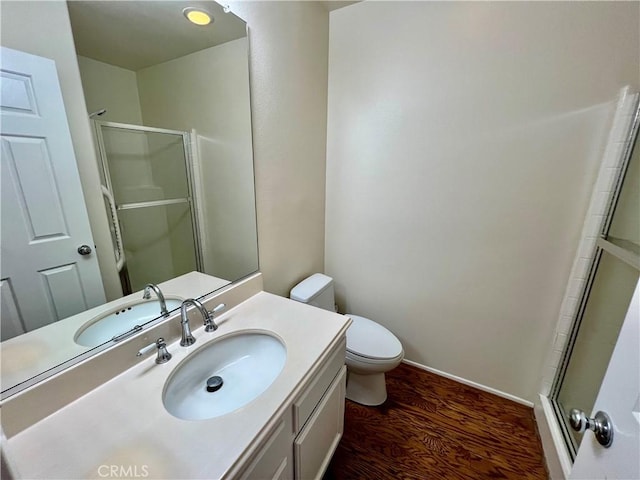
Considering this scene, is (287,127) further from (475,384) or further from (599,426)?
(475,384)

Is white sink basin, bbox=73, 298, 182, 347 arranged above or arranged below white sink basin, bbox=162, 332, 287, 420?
above

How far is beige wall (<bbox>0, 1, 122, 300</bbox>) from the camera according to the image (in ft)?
2.10

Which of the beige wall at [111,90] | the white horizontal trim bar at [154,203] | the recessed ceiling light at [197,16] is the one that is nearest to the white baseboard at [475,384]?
the white horizontal trim bar at [154,203]

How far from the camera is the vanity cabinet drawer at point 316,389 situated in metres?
0.88

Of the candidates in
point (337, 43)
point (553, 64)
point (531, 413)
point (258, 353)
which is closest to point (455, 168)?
point (553, 64)

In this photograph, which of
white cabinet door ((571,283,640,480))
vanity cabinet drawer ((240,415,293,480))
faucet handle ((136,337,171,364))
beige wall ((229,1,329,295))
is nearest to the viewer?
white cabinet door ((571,283,640,480))

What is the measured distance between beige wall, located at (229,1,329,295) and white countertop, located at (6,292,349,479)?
774mm

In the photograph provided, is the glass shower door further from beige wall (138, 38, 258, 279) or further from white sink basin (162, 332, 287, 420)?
white sink basin (162, 332, 287, 420)

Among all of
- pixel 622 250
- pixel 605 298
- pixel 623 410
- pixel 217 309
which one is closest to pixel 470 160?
pixel 622 250

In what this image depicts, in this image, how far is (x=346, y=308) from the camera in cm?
217

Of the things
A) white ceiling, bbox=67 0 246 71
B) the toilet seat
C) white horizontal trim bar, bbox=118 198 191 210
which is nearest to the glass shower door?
white horizontal trim bar, bbox=118 198 191 210

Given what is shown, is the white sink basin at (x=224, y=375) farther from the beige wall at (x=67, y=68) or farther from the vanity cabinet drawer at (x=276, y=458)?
the beige wall at (x=67, y=68)

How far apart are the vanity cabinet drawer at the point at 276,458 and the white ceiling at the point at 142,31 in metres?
1.21

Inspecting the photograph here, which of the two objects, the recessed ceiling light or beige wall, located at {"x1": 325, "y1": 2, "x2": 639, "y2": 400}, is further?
beige wall, located at {"x1": 325, "y1": 2, "x2": 639, "y2": 400}
